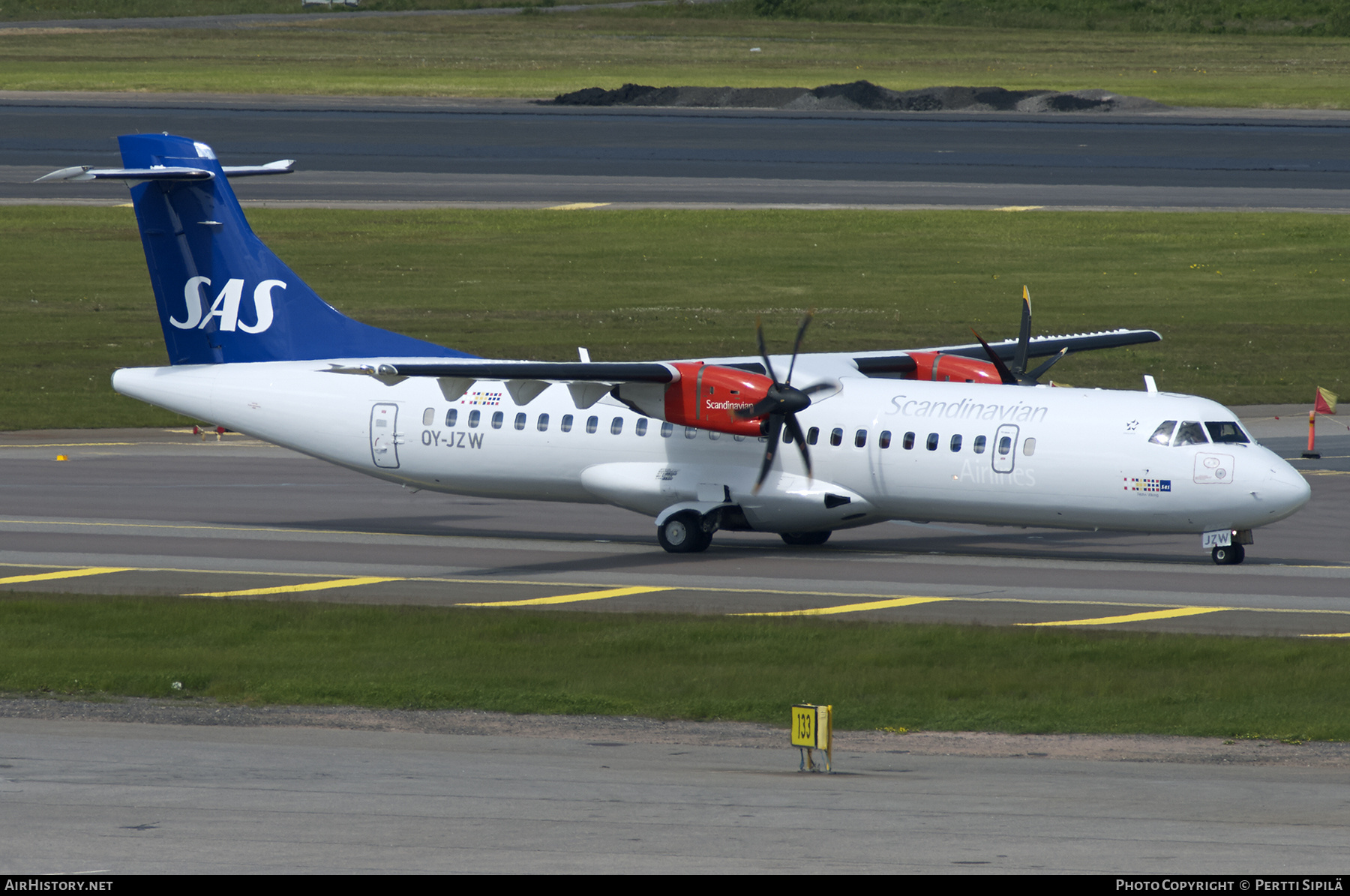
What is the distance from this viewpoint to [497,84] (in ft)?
423

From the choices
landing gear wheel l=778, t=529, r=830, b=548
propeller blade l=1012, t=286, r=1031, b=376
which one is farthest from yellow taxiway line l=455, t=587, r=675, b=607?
propeller blade l=1012, t=286, r=1031, b=376

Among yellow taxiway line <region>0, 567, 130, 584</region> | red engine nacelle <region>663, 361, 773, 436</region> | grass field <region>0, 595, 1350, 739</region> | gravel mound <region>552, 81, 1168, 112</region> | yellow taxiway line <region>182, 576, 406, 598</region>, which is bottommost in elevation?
grass field <region>0, 595, 1350, 739</region>

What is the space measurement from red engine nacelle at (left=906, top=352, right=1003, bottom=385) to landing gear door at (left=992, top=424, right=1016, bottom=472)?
12.4 feet

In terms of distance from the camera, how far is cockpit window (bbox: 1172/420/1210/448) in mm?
29750

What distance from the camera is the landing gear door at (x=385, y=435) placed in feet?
114

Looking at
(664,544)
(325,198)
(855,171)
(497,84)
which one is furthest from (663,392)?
(497,84)

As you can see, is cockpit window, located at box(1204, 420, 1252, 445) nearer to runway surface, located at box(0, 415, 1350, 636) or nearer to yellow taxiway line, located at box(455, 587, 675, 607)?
runway surface, located at box(0, 415, 1350, 636)

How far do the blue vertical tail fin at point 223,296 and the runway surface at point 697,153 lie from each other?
43.7 m

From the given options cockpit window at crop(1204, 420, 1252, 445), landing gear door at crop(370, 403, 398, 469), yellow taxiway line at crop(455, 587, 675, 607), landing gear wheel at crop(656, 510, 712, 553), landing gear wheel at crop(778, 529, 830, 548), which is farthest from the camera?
landing gear door at crop(370, 403, 398, 469)

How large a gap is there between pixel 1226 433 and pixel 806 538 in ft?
25.3

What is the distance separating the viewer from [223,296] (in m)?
36.5

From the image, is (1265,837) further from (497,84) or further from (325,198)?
(497,84)

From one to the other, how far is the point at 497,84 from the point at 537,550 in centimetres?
9953

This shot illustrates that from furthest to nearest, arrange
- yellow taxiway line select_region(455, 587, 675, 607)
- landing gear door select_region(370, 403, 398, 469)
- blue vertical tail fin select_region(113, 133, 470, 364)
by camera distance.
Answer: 1. blue vertical tail fin select_region(113, 133, 470, 364)
2. landing gear door select_region(370, 403, 398, 469)
3. yellow taxiway line select_region(455, 587, 675, 607)
